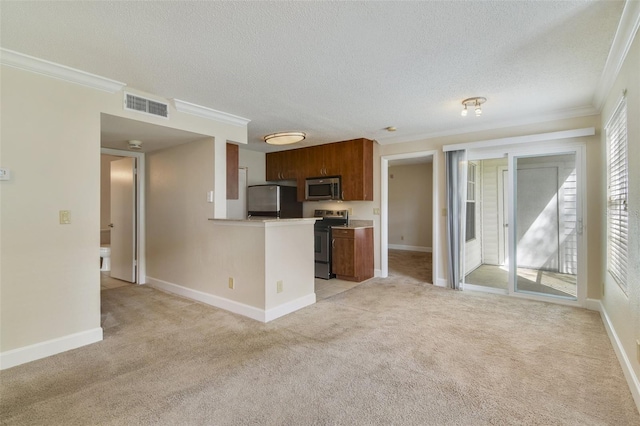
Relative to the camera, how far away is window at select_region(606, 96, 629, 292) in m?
2.34

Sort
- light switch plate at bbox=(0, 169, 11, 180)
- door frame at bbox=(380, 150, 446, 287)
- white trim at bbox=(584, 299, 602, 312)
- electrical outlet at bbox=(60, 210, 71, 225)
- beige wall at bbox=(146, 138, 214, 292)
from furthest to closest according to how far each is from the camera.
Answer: door frame at bbox=(380, 150, 446, 287)
beige wall at bbox=(146, 138, 214, 292)
white trim at bbox=(584, 299, 602, 312)
electrical outlet at bbox=(60, 210, 71, 225)
light switch plate at bbox=(0, 169, 11, 180)

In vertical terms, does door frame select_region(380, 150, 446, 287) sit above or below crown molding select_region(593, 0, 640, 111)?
below

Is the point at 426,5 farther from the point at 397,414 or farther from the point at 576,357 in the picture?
the point at 576,357

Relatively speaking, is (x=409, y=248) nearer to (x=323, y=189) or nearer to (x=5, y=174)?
(x=323, y=189)

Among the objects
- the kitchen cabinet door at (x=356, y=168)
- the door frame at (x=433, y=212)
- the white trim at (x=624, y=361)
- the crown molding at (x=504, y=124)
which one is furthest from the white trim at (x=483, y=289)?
the crown molding at (x=504, y=124)

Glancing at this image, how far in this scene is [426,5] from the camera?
1737 millimetres

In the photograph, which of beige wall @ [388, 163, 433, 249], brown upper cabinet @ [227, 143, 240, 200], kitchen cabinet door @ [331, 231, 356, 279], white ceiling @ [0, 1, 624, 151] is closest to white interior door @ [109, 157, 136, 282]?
brown upper cabinet @ [227, 143, 240, 200]

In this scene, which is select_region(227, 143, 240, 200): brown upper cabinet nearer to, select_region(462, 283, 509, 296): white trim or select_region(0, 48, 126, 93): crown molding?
select_region(0, 48, 126, 93): crown molding

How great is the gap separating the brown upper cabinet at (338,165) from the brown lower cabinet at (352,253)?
0.57m

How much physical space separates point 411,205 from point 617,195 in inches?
228

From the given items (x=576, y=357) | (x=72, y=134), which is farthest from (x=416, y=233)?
(x=72, y=134)

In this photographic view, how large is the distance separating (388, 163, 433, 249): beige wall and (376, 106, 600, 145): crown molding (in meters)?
3.41

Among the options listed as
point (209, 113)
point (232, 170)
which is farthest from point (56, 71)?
point (232, 170)

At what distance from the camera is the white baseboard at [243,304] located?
10.6ft
